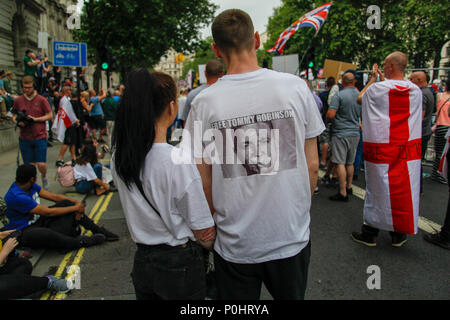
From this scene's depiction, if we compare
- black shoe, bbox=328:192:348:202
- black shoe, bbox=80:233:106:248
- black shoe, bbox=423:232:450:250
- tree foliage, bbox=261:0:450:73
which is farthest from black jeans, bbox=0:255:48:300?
Result: tree foliage, bbox=261:0:450:73

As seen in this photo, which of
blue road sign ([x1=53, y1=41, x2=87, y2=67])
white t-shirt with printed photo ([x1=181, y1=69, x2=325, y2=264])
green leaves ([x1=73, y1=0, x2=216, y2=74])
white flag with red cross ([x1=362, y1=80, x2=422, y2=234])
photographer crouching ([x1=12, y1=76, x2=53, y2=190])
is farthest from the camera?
green leaves ([x1=73, y1=0, x2=216, y2=74])

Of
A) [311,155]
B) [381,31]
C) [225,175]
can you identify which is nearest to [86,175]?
[225,175]

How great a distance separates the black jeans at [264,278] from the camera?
5.39 ft

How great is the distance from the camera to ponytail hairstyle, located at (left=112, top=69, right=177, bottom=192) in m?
1.57

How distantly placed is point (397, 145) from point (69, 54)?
26.5 feet

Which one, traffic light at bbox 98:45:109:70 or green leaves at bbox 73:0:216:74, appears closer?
traffic light at bbox 98:45:109:70

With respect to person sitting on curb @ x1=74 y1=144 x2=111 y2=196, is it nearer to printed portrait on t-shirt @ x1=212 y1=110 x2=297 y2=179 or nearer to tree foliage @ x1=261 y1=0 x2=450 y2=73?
printed portrait on t-shirt @ x1=212 y1=110 x2=297 y2=179

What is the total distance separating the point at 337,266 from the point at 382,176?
1.11 metres

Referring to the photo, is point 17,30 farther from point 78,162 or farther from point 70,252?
point 70,252

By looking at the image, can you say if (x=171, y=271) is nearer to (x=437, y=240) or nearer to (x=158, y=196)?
(x=158, y=196)

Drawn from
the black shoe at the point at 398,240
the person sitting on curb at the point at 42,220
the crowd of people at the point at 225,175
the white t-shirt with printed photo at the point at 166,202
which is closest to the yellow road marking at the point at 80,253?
the person sitting on curb at the point at 42,220

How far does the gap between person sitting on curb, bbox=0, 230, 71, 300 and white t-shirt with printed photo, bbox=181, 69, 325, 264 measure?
230cm

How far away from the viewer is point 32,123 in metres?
6.21

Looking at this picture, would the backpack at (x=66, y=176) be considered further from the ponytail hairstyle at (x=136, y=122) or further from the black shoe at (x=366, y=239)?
the ponytail hairstyle at (x=136, y=122)
